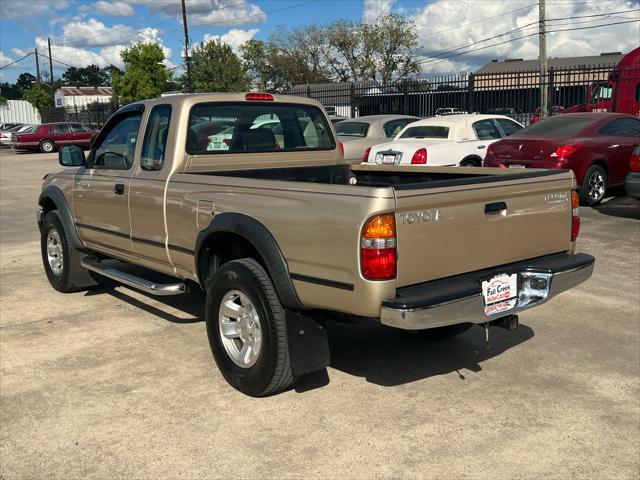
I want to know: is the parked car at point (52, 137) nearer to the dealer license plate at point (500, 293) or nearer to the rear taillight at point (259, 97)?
the rear taillight at point (259, 97)

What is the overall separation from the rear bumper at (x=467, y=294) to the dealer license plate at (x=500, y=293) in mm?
29

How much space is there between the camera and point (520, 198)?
3.91m

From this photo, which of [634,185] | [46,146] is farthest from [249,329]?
[46,146]

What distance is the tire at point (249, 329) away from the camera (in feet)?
12.4

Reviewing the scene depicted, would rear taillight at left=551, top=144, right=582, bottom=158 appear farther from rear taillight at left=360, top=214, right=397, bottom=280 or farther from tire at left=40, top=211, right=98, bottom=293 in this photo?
rear taillight at left=360, top=214, right=397, bottom=280

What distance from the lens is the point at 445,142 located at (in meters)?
12.1

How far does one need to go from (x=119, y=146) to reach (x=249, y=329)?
2445 mm

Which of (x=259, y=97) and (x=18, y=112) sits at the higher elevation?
(x=18, y=112)

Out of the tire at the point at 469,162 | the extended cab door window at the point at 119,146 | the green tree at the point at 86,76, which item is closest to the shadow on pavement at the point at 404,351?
the extended cab door window at the point at 119,146

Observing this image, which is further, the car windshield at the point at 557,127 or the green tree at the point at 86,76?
the green tree at the point at 86,76

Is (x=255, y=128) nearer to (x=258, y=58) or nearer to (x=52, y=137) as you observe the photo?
(x=52, y=137)

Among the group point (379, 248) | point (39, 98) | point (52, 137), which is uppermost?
point (39, 98)

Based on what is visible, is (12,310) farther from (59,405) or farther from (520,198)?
(520,198)

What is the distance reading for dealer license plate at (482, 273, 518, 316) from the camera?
366 cm
